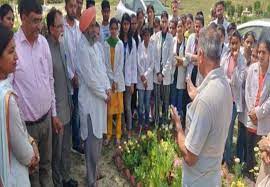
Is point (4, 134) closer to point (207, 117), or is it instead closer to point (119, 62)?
point (207, 117)

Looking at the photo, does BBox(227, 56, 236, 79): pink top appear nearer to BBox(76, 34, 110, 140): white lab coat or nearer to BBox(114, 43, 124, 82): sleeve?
BBox(114, 43, 124, 82): sleeve

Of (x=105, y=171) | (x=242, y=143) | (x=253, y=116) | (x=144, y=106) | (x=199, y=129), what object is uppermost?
(x=199, y=129)

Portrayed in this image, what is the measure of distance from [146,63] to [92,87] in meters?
2.04

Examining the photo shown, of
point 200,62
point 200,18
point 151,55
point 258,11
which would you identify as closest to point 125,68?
point 151,55

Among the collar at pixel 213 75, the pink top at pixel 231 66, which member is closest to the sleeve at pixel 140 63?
the pink top at pixel 231 66

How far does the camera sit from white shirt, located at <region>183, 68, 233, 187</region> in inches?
114

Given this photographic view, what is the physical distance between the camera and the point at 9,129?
2795 millimetres

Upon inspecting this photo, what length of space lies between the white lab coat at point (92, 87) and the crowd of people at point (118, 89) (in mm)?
11

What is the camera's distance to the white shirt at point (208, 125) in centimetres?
290

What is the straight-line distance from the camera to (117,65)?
6.04 m

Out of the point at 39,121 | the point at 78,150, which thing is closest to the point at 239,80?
the point at 78,150

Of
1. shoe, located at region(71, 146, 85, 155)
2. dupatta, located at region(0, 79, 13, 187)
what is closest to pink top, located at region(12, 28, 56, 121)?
dupatta, located at region(0, 79, 13, 187)

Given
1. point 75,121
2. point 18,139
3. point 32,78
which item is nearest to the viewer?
point 18,139

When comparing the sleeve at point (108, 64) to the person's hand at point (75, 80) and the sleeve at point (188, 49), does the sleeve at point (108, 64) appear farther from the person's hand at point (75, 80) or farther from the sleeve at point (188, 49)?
the sleeve at point (188, 49)
